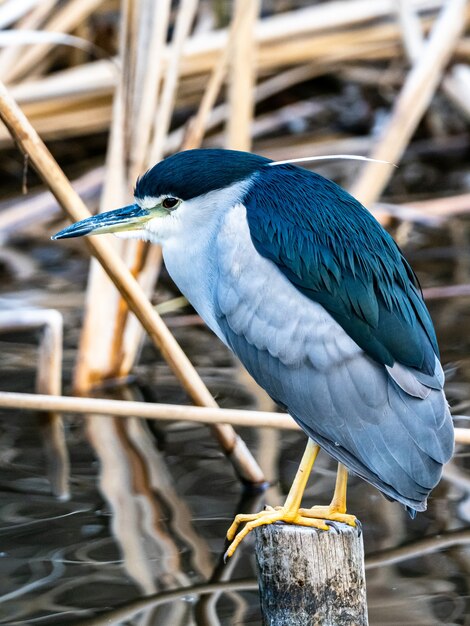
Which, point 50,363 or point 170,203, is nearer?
point 170,203

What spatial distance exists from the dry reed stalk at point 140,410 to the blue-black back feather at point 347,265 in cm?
43

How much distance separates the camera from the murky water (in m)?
3.00

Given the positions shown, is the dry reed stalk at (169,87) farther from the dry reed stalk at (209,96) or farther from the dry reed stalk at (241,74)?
the dry reed stalk at (241,74)

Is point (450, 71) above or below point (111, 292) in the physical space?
above

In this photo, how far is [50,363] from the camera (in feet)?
12.9

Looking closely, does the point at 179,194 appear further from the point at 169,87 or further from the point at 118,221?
the point at 169,87

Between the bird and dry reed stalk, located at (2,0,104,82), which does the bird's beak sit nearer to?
the bird

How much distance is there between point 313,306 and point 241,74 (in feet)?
7.21

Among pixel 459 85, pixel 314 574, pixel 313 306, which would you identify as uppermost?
pixel 459 85

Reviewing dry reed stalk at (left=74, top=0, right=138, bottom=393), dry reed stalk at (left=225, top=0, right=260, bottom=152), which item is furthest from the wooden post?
dry reed stalk at (left=225, top=0, right=260, bottom=152)

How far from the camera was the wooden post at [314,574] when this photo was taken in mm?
2418

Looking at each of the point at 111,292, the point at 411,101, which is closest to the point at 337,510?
the point at 111,292

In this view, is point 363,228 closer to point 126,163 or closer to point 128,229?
point 128,229

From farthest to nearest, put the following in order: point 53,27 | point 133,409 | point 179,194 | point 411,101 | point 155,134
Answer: point 53,27
point 411,101
point 155,134
point 133,409
point 179,194
